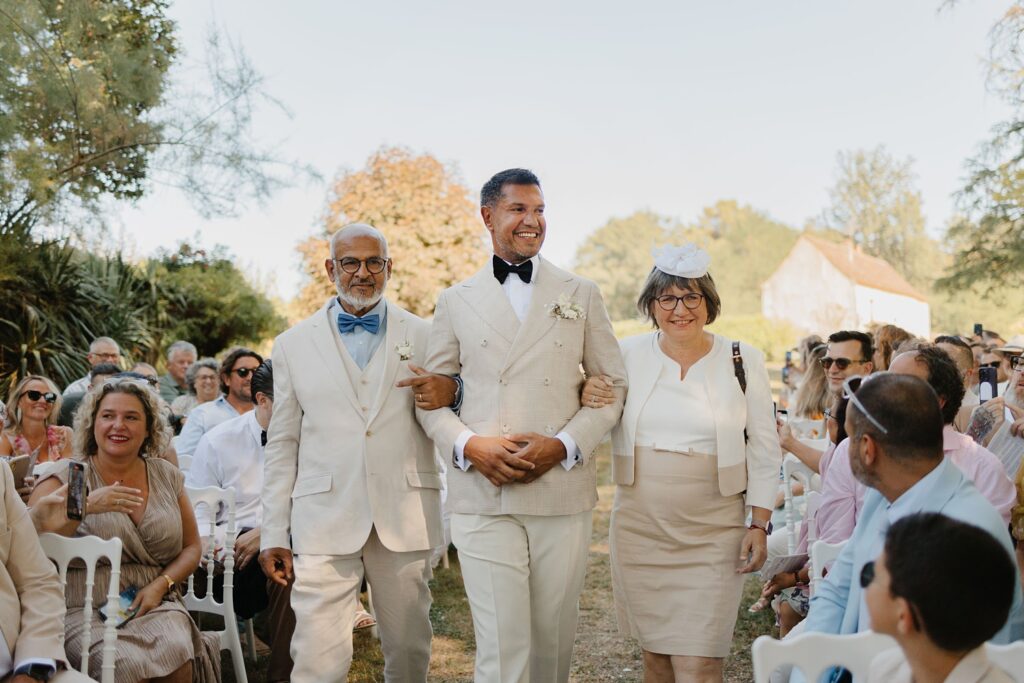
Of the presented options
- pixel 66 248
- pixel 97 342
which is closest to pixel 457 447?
pixel 97 342

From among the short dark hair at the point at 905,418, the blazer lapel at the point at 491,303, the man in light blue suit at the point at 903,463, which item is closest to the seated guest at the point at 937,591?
the man in light blue suit at the point at 903,463

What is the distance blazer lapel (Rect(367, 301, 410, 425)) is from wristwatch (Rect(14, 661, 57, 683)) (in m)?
1.43

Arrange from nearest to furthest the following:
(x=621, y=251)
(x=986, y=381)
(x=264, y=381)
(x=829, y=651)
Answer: (x=829, y=651)
(x=986, y=381)
(x=264, y=381)
(x=621, y=251)

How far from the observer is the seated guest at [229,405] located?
718 cm

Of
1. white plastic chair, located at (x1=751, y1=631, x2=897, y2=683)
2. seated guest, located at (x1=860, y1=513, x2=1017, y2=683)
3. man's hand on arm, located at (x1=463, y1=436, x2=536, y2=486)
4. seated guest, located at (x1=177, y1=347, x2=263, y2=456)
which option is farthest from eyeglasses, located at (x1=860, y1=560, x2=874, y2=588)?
seated guest, located at (x1=177, y1=347, x2=263, y2=456)

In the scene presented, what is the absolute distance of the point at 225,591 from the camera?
496 cm

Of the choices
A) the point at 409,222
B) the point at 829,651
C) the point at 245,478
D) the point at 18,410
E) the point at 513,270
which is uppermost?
the point at 409,222

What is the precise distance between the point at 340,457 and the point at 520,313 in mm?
946

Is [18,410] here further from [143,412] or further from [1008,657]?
[1008,657]

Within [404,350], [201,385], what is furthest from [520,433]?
[201,385]

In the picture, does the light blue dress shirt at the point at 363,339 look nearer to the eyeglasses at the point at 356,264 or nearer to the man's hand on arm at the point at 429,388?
the eyeglasses at the point at 356,264

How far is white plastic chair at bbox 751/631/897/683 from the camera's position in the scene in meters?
2.27

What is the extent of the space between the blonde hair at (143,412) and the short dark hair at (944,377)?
3.37 meters

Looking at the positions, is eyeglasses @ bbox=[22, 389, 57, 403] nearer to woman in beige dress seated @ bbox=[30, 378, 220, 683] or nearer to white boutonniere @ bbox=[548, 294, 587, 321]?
woman in beige dress seated @ bbox=[30, 378, 220, 683]
